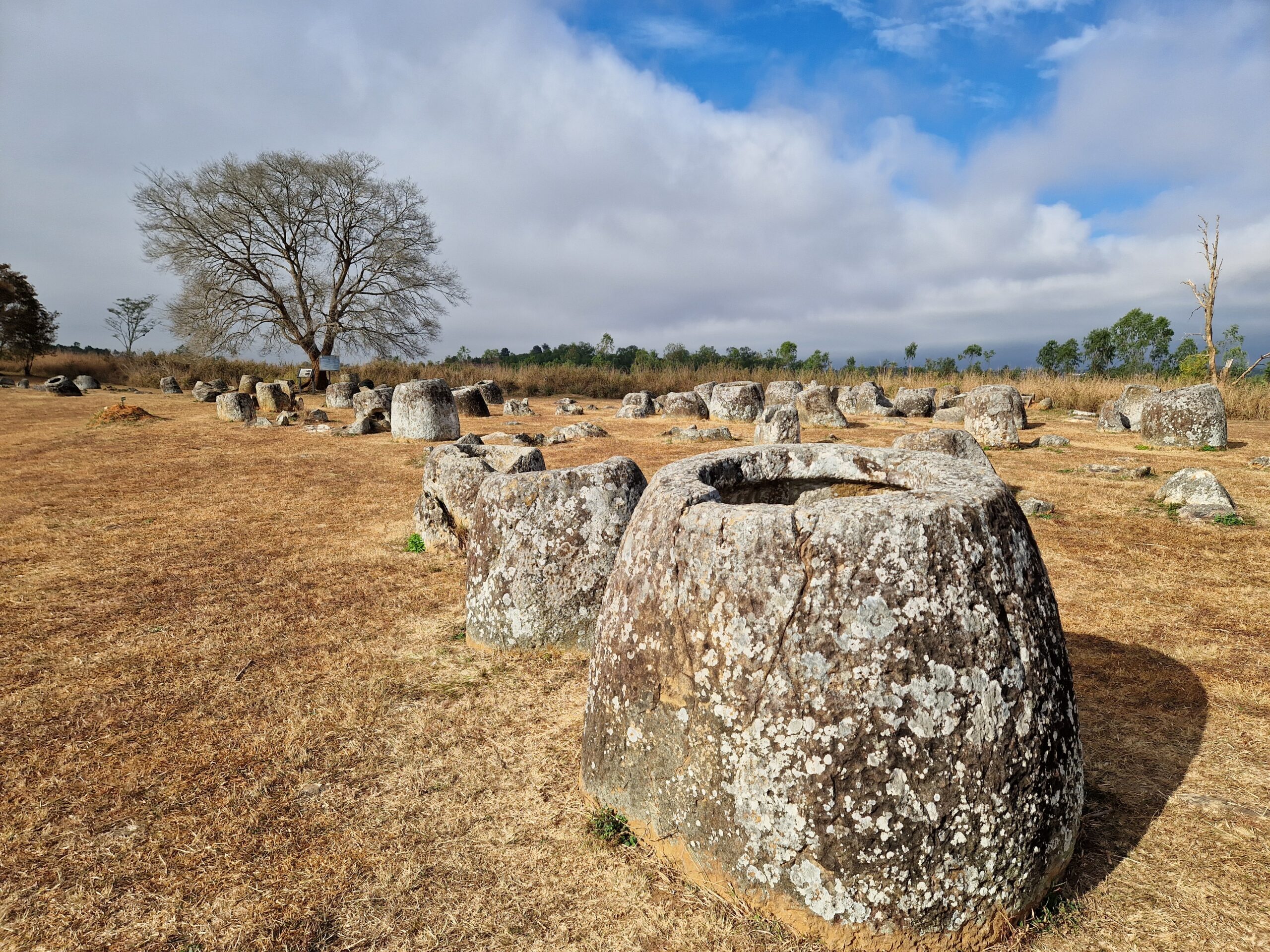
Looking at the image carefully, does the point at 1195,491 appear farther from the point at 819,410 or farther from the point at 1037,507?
the point at 819,410

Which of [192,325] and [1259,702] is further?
[192,325]

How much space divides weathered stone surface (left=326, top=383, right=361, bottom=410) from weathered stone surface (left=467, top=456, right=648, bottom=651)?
75.3ft

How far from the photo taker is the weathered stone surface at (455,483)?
22.8ft

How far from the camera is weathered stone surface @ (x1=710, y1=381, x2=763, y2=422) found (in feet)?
70.7

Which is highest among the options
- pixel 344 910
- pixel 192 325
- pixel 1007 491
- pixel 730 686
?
pixel 192 325

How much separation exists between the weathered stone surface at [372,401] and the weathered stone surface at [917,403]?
703 inches

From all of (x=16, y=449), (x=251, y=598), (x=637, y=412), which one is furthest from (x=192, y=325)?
(x=251, y=598)

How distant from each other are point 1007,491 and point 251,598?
6.02 m

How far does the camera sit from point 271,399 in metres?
23.7

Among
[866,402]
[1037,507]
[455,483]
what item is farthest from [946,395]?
[455,483]

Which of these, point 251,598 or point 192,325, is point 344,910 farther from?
point 192,325

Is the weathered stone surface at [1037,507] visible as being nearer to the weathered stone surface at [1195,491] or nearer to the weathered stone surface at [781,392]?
the weathered stone surface at [1195,491]

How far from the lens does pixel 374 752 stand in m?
3.59

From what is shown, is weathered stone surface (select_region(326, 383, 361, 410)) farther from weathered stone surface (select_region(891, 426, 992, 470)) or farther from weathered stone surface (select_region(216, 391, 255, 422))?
weathered stone surface (select_region(891, 426, 992, 470))
